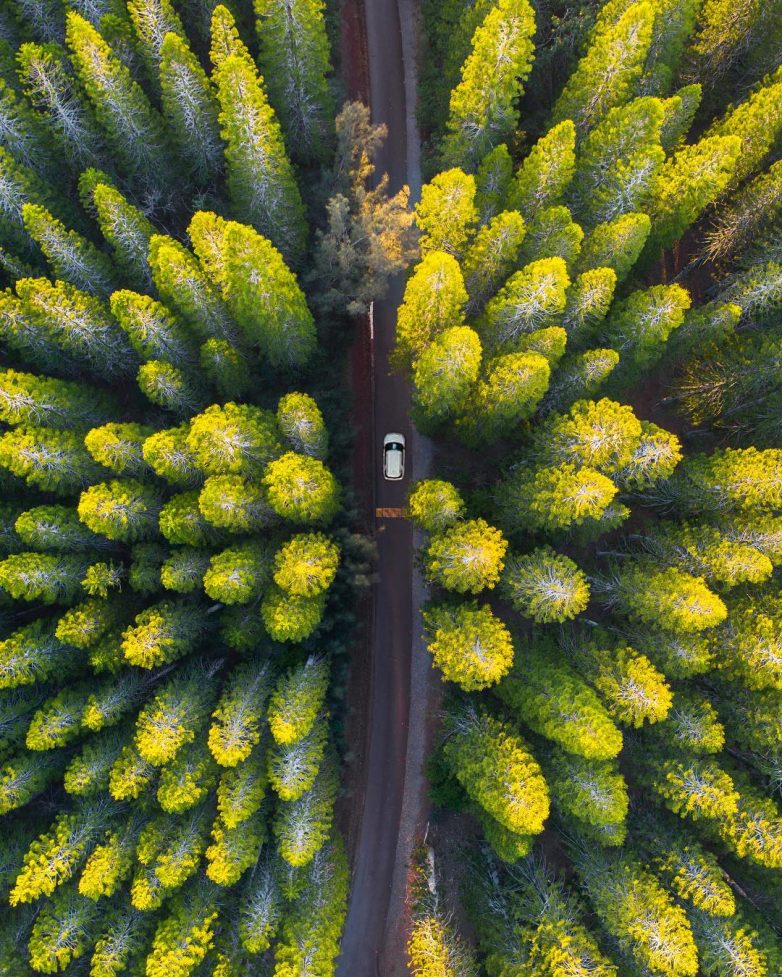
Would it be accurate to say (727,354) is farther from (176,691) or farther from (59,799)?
(59,799)

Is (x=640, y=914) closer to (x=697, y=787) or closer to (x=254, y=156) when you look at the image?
(x=697, y=787)

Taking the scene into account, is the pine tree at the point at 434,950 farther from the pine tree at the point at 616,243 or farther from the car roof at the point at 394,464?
the pine tree at the point at 616,243

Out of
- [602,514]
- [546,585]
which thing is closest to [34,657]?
[546,585]

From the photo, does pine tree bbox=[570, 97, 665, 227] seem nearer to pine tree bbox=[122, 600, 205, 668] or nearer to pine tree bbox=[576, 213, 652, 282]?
pine tree bbox=[576, 213, 652, 282]

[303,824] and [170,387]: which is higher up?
[170,387]

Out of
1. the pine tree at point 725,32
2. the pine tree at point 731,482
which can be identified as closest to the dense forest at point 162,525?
the pine tree at point 731,482

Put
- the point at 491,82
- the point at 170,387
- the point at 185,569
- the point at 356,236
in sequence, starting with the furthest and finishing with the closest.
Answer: the point at 356,236, the point at 491,82, the point at 170,387, the point at 185,569

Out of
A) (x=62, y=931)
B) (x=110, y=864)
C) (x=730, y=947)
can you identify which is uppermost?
(x=110, y=864)
